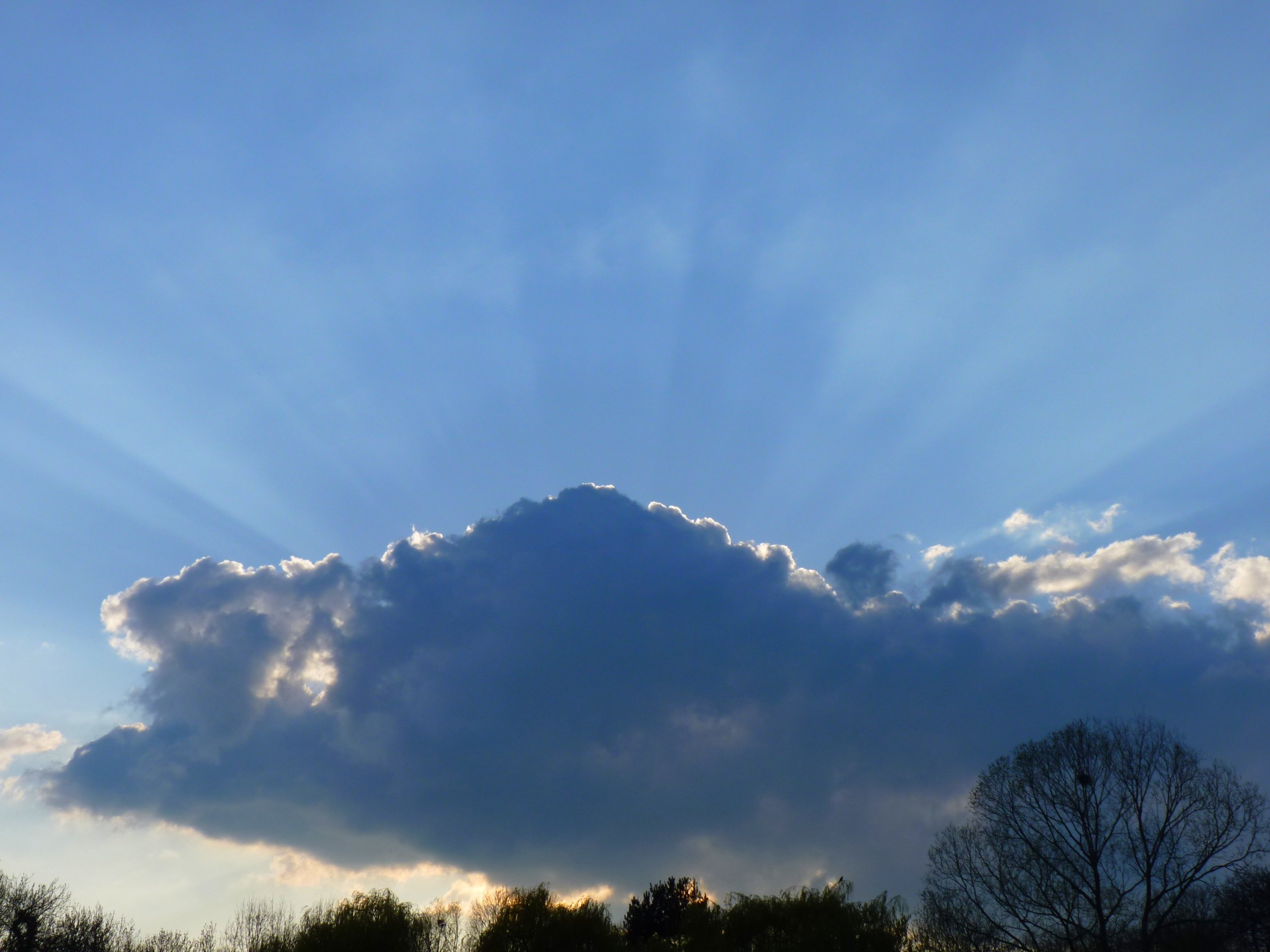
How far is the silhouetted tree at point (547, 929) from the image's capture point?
119 ft

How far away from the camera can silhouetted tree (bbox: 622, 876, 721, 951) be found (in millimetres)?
37531

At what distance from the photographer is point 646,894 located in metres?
56.8

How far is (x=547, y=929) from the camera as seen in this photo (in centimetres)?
3700

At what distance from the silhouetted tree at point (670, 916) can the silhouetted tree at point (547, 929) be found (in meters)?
2.39

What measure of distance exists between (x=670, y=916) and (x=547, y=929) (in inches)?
747

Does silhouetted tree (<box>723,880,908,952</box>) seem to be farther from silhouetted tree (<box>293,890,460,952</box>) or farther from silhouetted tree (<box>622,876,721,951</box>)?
silhouetted tree (<box>293,890,460,952</box>)

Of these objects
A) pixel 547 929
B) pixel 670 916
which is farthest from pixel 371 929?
pixel 670 916

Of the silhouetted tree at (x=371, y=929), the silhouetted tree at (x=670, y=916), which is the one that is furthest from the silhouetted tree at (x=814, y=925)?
the silhouetted tree at (x=371, y=929)

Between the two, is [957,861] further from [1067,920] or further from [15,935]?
[15,935]

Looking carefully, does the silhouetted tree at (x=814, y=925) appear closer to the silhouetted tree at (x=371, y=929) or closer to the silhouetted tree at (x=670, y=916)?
the silhouetted tree at (x=670, y=916)

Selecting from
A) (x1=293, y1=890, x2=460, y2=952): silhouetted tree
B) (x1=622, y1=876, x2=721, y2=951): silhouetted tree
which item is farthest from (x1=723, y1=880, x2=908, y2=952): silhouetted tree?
(x1=293, y1=890, x2=460, y2=952): silhouetted tree

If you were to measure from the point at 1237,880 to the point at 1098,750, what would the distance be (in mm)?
9904

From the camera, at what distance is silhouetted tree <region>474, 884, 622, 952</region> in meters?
36.4

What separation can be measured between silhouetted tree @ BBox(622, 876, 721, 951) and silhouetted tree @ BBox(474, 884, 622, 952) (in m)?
2.39
